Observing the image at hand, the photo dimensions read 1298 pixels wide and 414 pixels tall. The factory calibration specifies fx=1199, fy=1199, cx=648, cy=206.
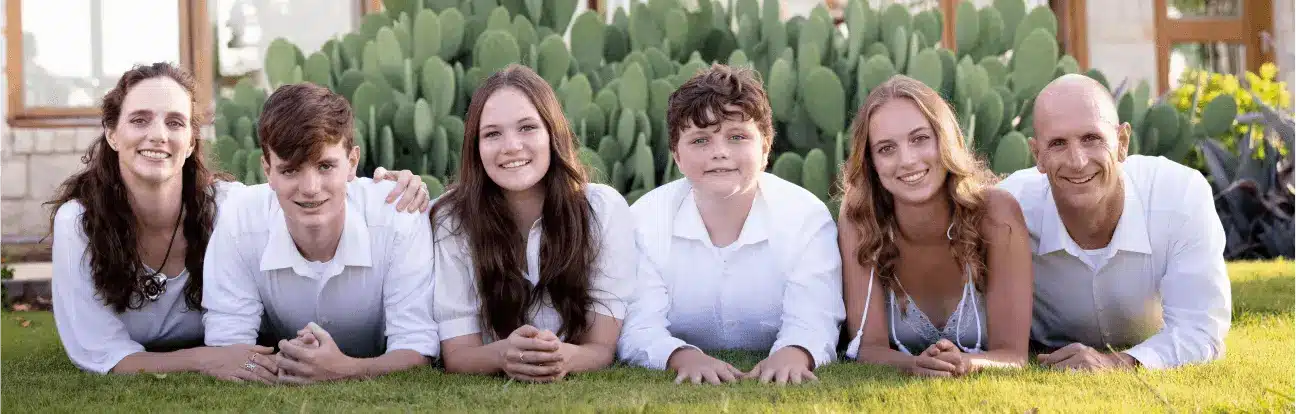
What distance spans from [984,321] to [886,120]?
0.55 meters

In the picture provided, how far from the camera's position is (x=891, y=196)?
2.86 m

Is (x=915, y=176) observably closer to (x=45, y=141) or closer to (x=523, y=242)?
(x=523, y=242)

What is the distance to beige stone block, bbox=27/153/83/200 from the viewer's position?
22.9 feet

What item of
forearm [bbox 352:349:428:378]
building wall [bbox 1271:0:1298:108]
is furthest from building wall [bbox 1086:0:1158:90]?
forearm [bbox 352:349:428:378]

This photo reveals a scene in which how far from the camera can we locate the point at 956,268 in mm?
2816

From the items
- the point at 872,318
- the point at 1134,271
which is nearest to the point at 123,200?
the point at 872,318

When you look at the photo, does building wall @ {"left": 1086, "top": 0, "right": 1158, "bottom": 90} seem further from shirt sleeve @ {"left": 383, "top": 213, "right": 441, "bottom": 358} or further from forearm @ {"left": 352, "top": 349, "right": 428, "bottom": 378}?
forearm @ {"left": 352, "top": 349, "right": 428, "bottom": 378}

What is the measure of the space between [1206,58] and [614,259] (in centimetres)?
701

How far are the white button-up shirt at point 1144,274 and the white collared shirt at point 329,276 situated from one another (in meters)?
1.50

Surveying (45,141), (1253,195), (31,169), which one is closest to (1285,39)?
(1253,195)

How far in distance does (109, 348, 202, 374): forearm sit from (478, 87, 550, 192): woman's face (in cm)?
81

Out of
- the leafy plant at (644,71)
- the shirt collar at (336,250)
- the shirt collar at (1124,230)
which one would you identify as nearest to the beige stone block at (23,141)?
the leafy plant at (644,71)

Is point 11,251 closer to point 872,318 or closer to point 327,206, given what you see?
point 327,206

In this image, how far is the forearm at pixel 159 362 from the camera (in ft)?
9.09
